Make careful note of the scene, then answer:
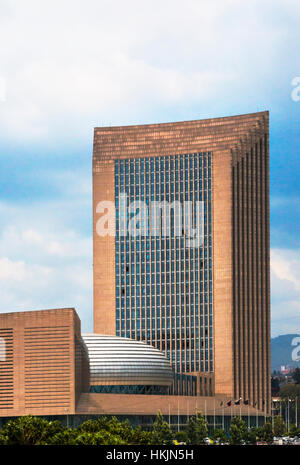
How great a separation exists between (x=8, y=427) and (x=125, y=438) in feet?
63.9
